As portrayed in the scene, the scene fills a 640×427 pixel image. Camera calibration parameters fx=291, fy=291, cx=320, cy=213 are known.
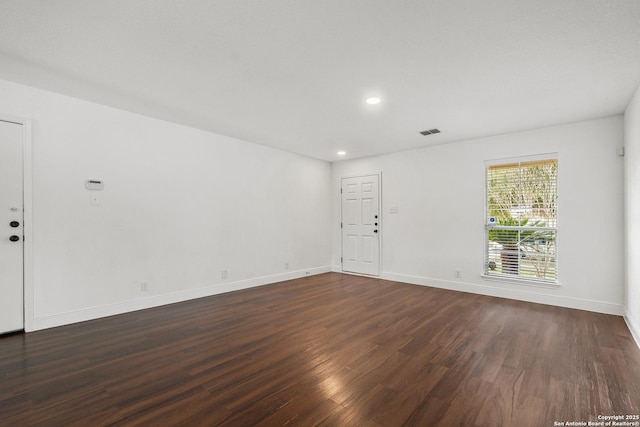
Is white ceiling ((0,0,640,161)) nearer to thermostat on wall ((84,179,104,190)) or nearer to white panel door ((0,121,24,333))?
white panel door ((0,121,24,333))

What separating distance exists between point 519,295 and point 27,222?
649cm

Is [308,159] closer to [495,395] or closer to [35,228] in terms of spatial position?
[35,228]

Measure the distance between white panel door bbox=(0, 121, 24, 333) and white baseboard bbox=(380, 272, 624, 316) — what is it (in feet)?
18.1

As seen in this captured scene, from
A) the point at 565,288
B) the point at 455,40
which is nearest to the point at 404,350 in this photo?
the point at 455,40

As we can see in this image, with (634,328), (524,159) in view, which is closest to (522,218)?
(524,159)

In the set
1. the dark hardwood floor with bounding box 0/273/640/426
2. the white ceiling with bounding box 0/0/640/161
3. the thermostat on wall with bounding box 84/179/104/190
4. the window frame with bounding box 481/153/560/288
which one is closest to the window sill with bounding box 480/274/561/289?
the window frame with bounding box 481/153/560/288

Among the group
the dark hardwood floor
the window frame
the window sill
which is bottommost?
the dark hardwood floor

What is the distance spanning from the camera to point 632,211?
10.8ft

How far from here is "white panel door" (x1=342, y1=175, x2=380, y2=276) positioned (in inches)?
245

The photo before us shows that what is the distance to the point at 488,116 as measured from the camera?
391cm

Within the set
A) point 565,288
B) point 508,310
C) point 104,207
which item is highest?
point 104,207

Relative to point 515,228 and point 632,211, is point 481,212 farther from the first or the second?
point 632,211

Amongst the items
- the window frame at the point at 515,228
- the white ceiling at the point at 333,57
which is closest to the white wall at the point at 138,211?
the white ceiling at the point at 333,57

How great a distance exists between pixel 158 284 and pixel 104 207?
124 centimetres
